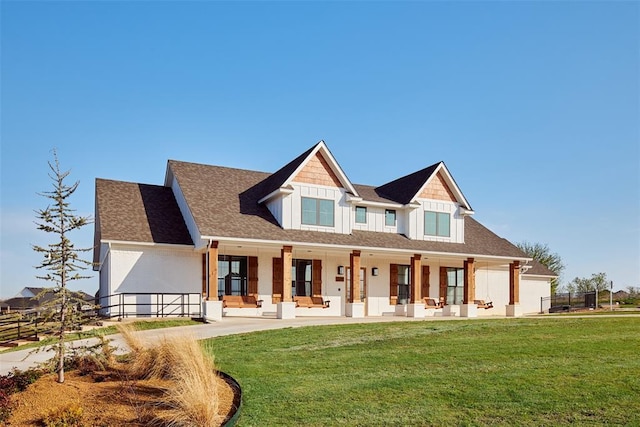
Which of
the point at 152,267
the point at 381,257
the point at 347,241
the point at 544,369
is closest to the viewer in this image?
the point at 544,369

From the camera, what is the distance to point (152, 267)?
24.0 meters

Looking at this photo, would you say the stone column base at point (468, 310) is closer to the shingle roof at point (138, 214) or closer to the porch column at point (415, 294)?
the porch column at point (415, 294)

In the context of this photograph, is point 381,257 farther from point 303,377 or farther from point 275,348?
point 303,377

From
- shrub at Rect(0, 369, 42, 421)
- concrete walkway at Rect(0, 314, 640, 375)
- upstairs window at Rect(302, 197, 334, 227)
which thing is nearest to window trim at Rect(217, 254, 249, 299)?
concrete walkway at Rect(0, 314, 640, 375)

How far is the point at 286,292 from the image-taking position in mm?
23188

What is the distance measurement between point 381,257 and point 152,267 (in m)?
11.2

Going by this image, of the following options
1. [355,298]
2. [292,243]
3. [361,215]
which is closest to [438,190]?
[361,215]

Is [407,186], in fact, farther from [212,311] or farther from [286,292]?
[212,311]

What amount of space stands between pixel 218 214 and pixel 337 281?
274 inches

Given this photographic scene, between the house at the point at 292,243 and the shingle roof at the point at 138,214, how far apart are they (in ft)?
0.17

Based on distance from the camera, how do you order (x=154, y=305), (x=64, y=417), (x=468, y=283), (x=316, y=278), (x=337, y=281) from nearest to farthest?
(x=64, y=417)
(x=154, y=305)
(x=316, y=278)
(x=337, y=281)
(x=468, y=283)

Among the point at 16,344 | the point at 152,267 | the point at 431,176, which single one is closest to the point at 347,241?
the point at 431,176

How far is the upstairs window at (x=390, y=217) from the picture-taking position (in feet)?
94.9

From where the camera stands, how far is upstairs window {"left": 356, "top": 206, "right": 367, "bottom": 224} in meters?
28.2
